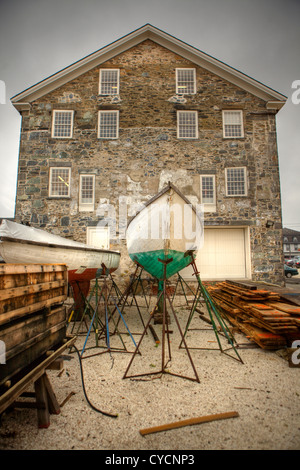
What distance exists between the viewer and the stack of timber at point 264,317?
4645 millimetres

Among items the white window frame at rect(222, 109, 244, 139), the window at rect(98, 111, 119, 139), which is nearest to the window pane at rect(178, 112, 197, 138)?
the white window frame at rect(222, 109, 244, 139)

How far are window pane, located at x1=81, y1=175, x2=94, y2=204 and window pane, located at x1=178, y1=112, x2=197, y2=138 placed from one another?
5119mm

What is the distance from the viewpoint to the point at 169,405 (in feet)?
10.1

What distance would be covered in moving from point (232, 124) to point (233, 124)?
0.17 feet

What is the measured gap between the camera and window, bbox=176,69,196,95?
1264 cm

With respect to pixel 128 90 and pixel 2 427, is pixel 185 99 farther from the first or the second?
pixel 2 427

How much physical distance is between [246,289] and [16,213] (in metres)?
10.8

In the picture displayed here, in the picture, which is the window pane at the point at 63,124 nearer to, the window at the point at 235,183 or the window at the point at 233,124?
the window at the point at 233,124

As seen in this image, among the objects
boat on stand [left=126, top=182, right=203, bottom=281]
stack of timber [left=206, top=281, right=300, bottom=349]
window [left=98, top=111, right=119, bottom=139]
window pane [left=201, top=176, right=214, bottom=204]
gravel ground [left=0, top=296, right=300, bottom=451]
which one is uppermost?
window [left=98, top=111, right=119, bottom=139]

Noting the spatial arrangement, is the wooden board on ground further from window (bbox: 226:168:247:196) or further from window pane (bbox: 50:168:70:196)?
window (bbox: 226:168:247:196)

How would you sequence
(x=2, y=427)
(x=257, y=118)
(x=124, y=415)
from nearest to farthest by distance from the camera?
(x=2, y=427) → (x=124, y=415) → (x=257, y=118)

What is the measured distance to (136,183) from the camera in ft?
39.3

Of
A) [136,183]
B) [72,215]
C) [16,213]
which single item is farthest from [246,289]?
[16,213]

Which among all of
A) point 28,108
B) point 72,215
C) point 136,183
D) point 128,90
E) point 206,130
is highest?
point 128,90
